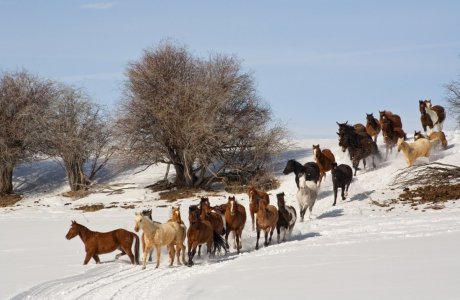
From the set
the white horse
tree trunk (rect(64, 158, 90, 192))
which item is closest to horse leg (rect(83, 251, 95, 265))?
the white horse

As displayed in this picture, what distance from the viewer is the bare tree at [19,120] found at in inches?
1731

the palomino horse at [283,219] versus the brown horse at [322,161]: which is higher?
the brown horse at [322,161]

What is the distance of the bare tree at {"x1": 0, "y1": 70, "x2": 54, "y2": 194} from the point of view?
43969 millimetres

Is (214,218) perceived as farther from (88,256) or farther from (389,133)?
(389,133)

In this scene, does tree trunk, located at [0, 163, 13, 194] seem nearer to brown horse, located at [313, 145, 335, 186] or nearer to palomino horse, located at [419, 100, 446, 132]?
brown horse, located at [313, 145, 335, 186]

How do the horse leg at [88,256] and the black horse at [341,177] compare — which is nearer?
the horse leg at [88,256]

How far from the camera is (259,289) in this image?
10.7 metres

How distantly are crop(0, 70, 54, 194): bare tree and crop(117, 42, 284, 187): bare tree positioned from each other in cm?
812

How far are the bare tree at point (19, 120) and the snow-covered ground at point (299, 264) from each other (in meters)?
19.3

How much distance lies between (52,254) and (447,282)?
33.0 feet

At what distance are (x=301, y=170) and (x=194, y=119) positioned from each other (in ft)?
45.4

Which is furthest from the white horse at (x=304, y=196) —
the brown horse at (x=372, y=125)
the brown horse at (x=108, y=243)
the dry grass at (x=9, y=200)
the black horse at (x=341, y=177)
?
the dry grass at (x=9, y=200)

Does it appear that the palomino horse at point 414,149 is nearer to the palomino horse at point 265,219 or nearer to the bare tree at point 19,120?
the palomino horse at point 265,219

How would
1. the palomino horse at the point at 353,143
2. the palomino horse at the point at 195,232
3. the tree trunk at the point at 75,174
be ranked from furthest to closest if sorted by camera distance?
the tree trunk at the point at 75,174 < the palomino horse at the point at 353,143 < the palomino horse at the point at 195,232
